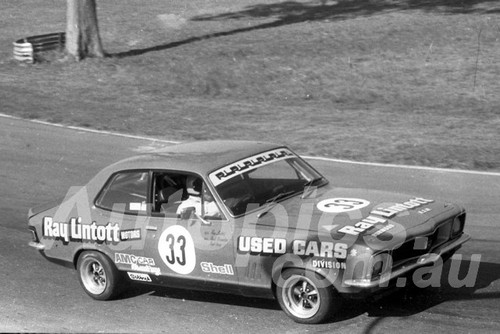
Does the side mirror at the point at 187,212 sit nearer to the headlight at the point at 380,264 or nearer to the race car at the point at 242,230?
the race car at the point at 242,230

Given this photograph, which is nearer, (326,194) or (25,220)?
(326,194)

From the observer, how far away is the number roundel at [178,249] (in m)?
7.71

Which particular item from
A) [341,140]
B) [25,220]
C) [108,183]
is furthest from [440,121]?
[108,183]

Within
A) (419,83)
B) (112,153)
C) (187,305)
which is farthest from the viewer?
(419,83)

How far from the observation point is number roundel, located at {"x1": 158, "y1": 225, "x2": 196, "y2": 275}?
771cm

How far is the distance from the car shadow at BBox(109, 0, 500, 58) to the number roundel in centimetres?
1808

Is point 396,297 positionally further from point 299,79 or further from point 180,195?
point 299,79

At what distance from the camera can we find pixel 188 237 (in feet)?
25.3

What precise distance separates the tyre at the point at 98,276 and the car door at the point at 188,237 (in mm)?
526

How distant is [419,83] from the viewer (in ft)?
66.3

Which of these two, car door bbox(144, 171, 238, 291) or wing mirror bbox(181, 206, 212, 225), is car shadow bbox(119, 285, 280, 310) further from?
wing mirror bbox(181, 206, 212, 225)

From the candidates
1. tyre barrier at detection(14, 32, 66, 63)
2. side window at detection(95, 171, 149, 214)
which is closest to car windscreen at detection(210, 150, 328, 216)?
side window at detection(95, 171, 149, 214)

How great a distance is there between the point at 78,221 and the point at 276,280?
7.41 ft

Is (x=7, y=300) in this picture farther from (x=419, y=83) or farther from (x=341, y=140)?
(x=419, y=83)
